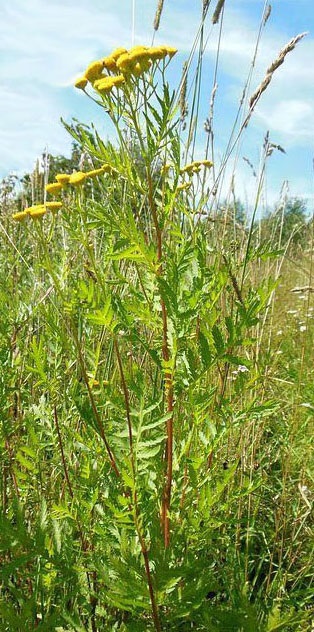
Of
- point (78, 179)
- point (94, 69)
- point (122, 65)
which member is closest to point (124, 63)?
point (122, 65)

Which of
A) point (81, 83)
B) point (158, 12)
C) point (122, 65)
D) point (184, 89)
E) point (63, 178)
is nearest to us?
point (122, 65)

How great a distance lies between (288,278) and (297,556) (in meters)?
4.06

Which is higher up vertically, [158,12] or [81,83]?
[158,12]

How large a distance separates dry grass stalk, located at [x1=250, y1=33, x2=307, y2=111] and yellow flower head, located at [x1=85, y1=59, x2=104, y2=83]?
564 mm

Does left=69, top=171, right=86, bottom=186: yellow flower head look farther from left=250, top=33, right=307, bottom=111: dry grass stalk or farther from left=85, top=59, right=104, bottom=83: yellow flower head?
left=250, top=33, right=307, bottom=111: dry grass stalk

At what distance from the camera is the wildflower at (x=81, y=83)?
3.82ft

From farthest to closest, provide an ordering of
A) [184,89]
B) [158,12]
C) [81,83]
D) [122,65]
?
1. [158,12]
2. [184,89]
3. [81,83]
4. [122,65]

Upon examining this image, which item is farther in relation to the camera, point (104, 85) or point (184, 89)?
point (184, 89)

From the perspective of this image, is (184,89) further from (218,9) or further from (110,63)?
(110,63)

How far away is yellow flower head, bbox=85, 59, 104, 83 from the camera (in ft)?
3.71

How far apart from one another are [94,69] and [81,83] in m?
0.05

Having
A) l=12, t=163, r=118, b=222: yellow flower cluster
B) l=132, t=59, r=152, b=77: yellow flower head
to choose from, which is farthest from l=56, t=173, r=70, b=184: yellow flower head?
l=132, t=59, r=152, b=77: yellow flower head

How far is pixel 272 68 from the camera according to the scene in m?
1.57

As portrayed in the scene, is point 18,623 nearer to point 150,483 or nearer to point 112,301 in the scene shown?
point 150,483
